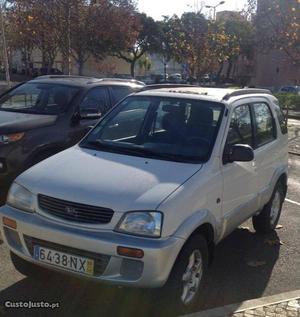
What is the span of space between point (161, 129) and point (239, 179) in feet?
2.93

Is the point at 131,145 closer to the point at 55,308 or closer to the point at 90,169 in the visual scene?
the point at 90,169

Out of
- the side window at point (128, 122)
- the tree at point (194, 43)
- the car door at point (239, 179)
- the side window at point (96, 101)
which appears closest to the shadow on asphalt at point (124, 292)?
the car door at point (239, 179)

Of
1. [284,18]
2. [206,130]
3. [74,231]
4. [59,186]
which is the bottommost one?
[74,231]

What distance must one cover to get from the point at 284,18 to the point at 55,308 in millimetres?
19941

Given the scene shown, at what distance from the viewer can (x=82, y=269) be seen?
11.3ft

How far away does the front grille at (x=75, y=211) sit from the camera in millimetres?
3418

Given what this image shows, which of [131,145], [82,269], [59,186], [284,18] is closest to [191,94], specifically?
[131,145]

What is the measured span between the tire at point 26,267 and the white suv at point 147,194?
11 mm

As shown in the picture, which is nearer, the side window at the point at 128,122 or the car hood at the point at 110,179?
the car hood at the point at 110,179

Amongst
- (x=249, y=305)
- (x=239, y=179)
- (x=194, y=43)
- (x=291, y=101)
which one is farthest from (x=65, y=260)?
(x=291, y=101)

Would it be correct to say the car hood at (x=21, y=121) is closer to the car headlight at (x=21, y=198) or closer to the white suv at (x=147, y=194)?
the white suv at (x=147, y=194)

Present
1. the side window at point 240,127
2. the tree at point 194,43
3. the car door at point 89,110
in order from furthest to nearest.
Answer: the tree at point 194,43 → the car door at point 89,110 → the side window at point 240,127

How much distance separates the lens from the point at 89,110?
7.02 meters

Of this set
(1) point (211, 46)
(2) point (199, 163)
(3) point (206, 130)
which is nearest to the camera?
(2) point (199, 163)
